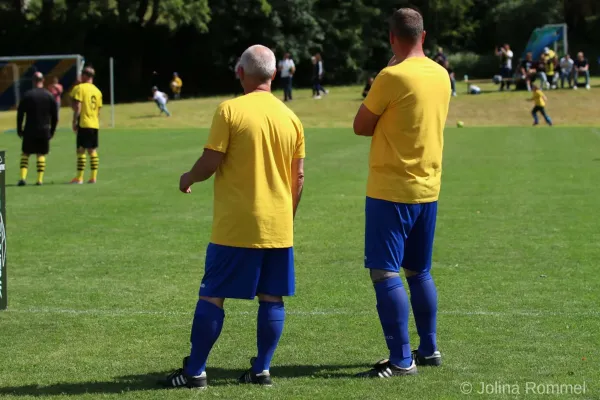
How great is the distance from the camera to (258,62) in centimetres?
534

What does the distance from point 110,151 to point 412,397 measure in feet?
68.6

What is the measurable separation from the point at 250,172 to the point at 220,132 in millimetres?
282

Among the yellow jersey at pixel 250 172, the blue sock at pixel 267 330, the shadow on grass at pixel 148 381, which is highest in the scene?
the yellow jersey at pixel 250 172

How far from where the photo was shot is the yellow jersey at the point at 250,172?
17.3 ft

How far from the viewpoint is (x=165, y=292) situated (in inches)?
326

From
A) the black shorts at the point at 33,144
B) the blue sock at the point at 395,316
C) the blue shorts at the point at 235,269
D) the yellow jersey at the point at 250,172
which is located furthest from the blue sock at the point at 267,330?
the black shorts at the point at 33,144

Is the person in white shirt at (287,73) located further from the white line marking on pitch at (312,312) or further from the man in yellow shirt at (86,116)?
the white line marking on pitch at (312,312)

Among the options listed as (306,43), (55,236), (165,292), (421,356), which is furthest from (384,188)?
(306,43)

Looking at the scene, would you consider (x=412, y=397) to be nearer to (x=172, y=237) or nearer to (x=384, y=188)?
(x=384, y=188)

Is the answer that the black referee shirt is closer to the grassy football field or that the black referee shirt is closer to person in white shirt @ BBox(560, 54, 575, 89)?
the grassy football field

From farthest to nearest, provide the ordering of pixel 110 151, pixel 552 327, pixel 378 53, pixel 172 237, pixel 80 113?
pixel 378 53 → pixel 110 151 → pixel 80 113 → pixel 172 237 → pixel 552 327

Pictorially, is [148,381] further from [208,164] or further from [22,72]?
[22,72]

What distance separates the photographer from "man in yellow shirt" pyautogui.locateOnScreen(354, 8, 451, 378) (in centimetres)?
557

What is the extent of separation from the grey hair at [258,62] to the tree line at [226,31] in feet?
144
